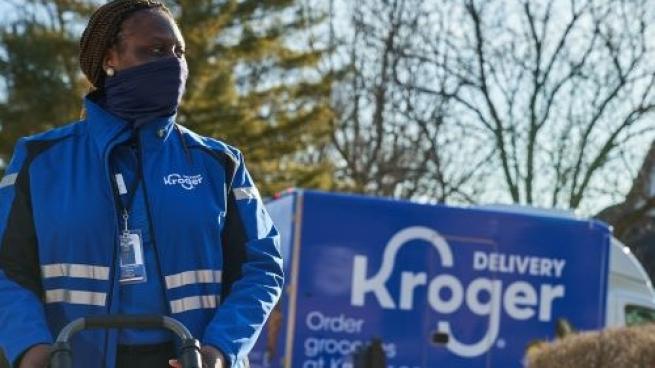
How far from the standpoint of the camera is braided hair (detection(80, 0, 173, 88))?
2.97 meters

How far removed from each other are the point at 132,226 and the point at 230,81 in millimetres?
20242

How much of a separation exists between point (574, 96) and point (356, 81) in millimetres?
4387

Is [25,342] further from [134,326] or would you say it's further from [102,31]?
[102,31]

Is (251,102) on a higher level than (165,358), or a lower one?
higher

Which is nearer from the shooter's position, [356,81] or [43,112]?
[43,112]

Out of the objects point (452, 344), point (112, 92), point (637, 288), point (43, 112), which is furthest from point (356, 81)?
point (112, 92)

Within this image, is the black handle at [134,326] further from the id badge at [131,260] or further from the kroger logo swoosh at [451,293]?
the kroger logo swoosh at [451,293]

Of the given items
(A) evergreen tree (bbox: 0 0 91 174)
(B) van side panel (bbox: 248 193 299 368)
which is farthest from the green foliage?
(B) van side panel (bbox: 248 193 299 368)

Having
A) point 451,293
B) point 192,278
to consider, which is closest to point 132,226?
point 192,278

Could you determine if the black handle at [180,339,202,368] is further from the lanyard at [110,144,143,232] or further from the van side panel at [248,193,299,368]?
the van side panel at [248,193,299,368]

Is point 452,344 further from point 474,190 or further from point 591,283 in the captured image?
point 474,190

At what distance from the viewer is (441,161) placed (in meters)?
24.9

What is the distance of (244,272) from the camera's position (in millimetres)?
2924

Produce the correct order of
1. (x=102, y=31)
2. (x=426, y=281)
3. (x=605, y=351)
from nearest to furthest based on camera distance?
(x=102, y=31), (x=605, y=351), (x=426, y=281)
